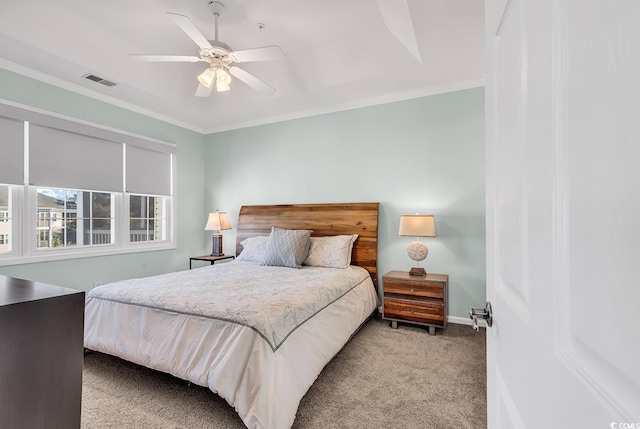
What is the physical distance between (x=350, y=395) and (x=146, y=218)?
3737 millimetres

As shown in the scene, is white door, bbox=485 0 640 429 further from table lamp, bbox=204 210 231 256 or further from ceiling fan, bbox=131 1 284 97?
table lamp, bbox=204 210 231 256

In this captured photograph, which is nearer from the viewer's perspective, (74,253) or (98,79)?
(98,79)

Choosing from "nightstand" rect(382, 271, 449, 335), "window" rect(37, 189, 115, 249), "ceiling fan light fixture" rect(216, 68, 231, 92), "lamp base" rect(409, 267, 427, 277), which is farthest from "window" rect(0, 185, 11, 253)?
"lamp base" rect(409, 267, 427, 277)

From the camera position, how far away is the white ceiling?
8.35 feet

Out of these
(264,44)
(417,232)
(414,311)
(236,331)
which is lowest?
(414,311)

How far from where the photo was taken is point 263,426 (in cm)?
152

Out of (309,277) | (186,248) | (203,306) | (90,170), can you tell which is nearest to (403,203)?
(309,277)

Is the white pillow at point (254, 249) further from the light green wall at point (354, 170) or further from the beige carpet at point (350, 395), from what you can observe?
the beige carpet at point (350, 395)

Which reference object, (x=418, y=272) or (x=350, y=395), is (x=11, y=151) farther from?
(x=418, y=272)

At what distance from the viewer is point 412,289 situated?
10.3 feet

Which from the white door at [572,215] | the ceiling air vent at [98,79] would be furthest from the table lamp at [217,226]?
the white door at [572,215]

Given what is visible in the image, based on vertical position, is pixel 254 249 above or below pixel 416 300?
above

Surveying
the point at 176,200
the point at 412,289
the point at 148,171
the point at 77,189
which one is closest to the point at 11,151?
the point at 77,189

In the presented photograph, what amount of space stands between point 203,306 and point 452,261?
2.69 meters
